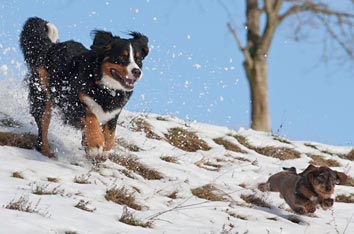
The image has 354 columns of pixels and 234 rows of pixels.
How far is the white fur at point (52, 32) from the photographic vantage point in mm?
7848

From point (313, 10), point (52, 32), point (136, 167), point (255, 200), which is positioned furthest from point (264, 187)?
point (313, 10)

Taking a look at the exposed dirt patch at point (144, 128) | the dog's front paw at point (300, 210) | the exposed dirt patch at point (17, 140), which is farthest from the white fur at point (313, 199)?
the exposed dirt patch at point (144, 128)

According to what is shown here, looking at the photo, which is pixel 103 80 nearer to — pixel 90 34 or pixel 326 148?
pixel 90 34

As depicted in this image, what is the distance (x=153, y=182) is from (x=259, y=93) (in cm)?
849

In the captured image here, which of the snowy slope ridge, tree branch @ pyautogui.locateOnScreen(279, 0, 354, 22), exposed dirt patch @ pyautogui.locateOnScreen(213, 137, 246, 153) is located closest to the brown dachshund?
the snowy slope ridge

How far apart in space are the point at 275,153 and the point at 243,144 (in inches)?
23.7

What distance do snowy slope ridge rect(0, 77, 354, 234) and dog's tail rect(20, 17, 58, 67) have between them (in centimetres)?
82

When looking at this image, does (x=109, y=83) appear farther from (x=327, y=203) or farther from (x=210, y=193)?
(x=327, y=203)

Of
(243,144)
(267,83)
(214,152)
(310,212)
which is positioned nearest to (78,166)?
(310,212)

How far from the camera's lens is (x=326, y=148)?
11.6 m

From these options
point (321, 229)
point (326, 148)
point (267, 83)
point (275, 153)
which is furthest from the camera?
point (267, 83)

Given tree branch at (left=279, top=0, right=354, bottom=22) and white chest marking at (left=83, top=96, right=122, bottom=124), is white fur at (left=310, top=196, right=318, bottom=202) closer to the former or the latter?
white chest marking at (left=83, top=96, right=122, bottom=124)

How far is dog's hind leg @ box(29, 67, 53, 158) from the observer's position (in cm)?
682

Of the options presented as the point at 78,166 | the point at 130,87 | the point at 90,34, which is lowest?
the point at 78,166
